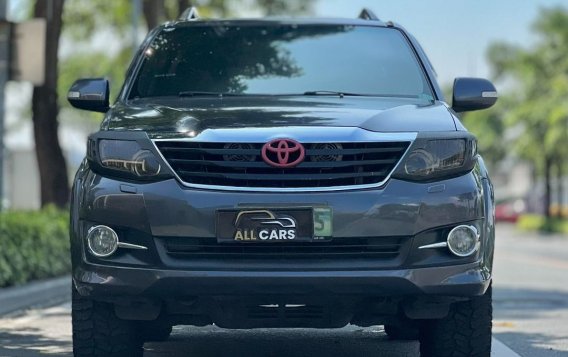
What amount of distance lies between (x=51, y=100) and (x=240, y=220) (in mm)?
12792

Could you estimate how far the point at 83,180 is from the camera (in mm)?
6039

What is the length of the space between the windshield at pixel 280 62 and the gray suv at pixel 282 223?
2.39ft

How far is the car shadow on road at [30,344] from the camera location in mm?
7863

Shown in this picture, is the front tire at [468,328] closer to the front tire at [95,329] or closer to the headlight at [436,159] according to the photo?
the headlight at [436,159]

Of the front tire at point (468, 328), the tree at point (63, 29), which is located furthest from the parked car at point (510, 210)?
the front tire at point (468, 328)

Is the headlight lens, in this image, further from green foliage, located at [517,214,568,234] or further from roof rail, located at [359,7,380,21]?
green foliage, located at [517,214,568,234]

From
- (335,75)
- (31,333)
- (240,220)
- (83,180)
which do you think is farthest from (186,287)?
(31,333)

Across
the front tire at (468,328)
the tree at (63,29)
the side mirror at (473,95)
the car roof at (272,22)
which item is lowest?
the tree at (63,29)

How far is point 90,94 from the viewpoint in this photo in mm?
6973

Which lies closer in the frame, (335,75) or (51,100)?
(335,75)

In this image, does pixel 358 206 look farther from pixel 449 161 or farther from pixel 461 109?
pixel 461 109

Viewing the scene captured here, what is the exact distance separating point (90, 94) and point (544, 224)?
47917 millimetres

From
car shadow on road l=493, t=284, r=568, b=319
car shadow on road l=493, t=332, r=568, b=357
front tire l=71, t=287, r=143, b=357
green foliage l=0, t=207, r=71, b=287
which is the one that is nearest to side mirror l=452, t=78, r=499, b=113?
car shadow on road l=493, t=332, r=568, b=357

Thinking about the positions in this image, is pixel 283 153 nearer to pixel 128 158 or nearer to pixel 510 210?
pixel 128 158
